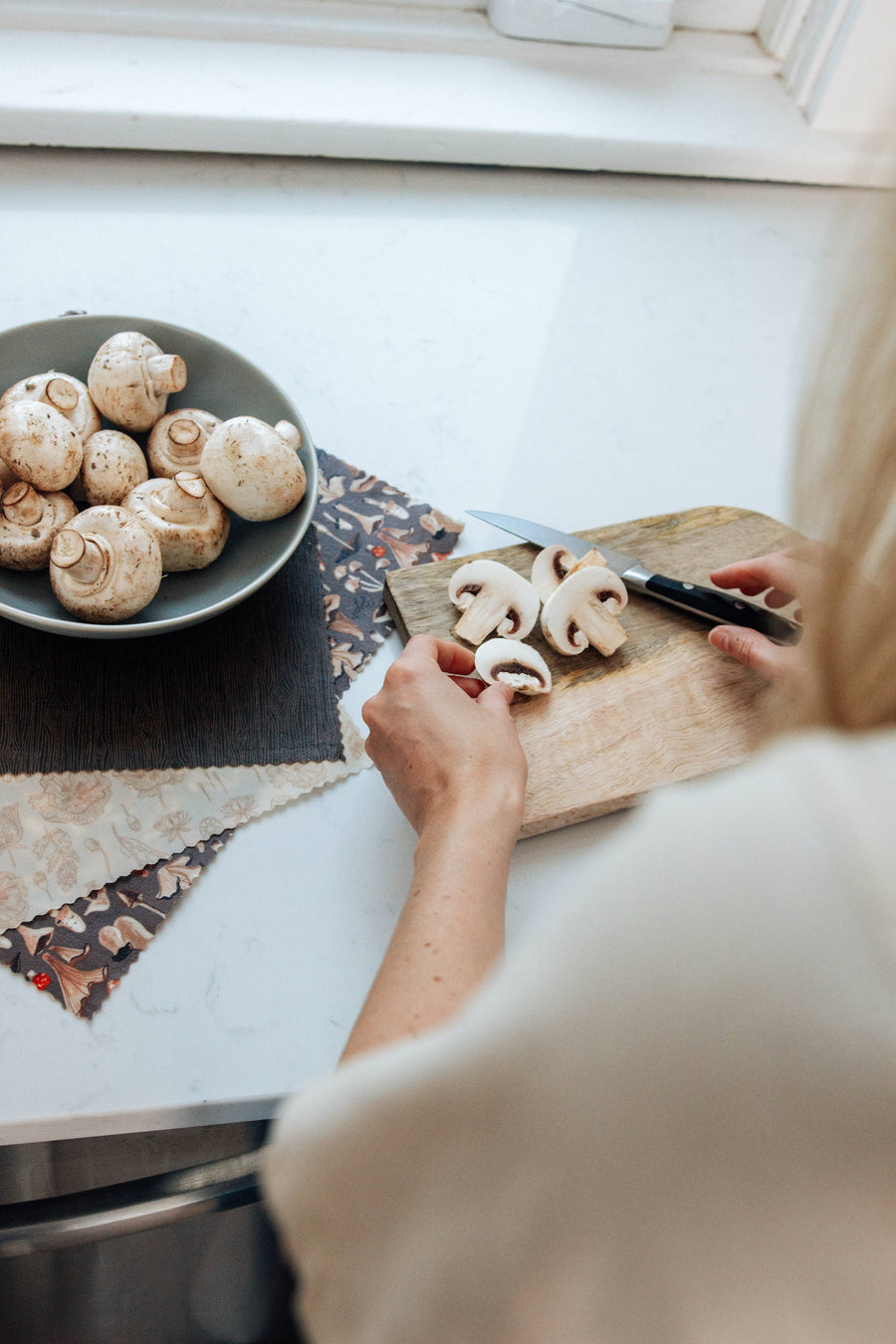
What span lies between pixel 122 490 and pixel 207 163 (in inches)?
25.7

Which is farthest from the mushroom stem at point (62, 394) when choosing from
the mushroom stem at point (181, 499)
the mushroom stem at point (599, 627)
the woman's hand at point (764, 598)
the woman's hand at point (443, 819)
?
the woman's hand at point (764, 598)

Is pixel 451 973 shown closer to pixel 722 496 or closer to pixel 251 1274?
pixel 251 1274

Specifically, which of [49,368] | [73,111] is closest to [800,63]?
[73,111]

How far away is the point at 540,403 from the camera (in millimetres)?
1022

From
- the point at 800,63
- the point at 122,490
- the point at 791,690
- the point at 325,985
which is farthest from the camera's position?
the point at 800,63

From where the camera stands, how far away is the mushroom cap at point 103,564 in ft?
2.17

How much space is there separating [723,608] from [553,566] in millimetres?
146

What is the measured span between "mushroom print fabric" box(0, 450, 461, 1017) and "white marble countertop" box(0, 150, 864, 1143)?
0.01 m

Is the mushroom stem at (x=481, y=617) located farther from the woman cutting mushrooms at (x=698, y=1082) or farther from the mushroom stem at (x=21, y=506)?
the woman cutting mushrooms at (x=698, y=1082)

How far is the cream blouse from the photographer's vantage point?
0.78ft

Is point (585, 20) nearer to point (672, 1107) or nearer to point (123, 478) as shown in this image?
point (123, 478)

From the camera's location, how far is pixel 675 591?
0.80 metres

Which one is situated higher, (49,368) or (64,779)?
(49,368)

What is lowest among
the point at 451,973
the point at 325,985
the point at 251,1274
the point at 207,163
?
the point at 251,1274
